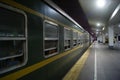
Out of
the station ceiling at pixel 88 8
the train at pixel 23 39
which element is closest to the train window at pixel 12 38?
the train at pixel 23 39

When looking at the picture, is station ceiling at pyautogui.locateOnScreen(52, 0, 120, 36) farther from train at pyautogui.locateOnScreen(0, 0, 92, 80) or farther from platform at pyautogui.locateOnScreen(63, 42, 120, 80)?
platform at pyautogui.locateOnScreen(63, 42, 120, 80)

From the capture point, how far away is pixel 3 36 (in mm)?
2217

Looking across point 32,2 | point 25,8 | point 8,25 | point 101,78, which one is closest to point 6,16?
point 8,25

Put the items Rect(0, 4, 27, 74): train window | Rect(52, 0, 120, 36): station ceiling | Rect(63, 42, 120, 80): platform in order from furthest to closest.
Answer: Rect(52, 0, 120, 36): station ceiling, Rect(63, 42, 120, 80): platform, Rect(0, 4, 27, 74): train window

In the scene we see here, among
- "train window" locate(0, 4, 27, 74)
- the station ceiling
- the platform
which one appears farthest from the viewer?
the station ceiling

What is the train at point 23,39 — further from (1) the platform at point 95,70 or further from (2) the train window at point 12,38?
(1) the platform at point 95,70

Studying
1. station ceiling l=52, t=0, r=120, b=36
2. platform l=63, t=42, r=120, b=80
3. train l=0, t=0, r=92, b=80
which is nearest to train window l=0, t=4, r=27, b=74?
train l=0, t=0, r=92, b=80

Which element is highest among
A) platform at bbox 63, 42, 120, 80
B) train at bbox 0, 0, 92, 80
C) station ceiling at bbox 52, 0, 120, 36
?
station ceiling at bbox 52, 0, 120, 36

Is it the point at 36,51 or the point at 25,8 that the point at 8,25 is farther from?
the point at 36,51

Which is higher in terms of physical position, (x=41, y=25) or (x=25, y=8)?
(x=25, y=8)

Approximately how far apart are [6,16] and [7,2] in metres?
0.20

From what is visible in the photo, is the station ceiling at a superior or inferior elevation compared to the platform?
superior

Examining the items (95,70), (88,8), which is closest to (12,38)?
(95,70)

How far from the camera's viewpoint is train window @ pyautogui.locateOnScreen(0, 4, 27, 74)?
2.26m
